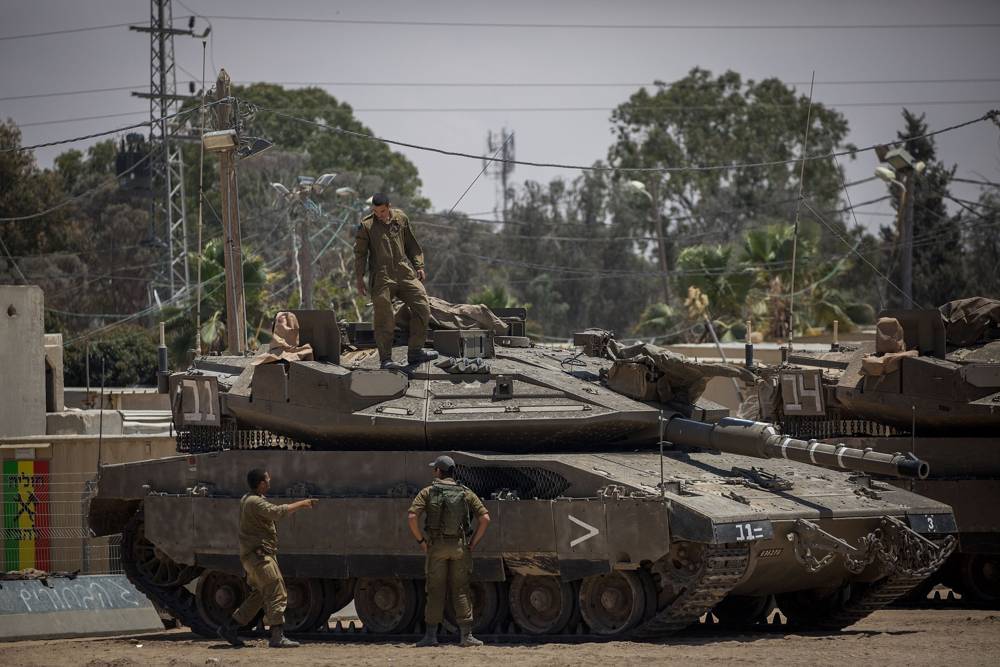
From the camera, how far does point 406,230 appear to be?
15492 mm

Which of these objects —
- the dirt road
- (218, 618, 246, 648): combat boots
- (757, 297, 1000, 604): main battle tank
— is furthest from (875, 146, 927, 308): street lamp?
(218, 618, 246, 648): combat boots

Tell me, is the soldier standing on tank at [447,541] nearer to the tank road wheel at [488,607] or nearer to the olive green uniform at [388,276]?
the tank road wheel at [488,607]

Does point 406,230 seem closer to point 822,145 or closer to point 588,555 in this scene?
point 588,555

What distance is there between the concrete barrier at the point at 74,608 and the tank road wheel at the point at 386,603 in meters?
3.23

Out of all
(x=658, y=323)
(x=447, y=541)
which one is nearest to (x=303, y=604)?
(x=447, y=541)

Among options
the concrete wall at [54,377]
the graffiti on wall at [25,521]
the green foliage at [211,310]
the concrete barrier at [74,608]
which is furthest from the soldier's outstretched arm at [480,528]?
the green foliage at [211,310]

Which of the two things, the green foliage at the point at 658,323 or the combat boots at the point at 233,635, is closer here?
the combat boots at the point at 233,635

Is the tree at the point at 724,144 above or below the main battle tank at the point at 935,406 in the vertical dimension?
above

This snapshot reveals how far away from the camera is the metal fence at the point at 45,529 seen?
19359 millimetres

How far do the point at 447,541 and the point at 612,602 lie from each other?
5.57ft

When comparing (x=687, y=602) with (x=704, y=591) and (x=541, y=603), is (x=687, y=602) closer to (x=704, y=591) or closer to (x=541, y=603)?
(x=704, y=591)

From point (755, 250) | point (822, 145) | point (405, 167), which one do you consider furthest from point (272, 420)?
point (405, 167)

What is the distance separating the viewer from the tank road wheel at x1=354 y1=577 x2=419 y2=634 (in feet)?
47.4

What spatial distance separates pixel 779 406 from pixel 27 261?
38684mm
